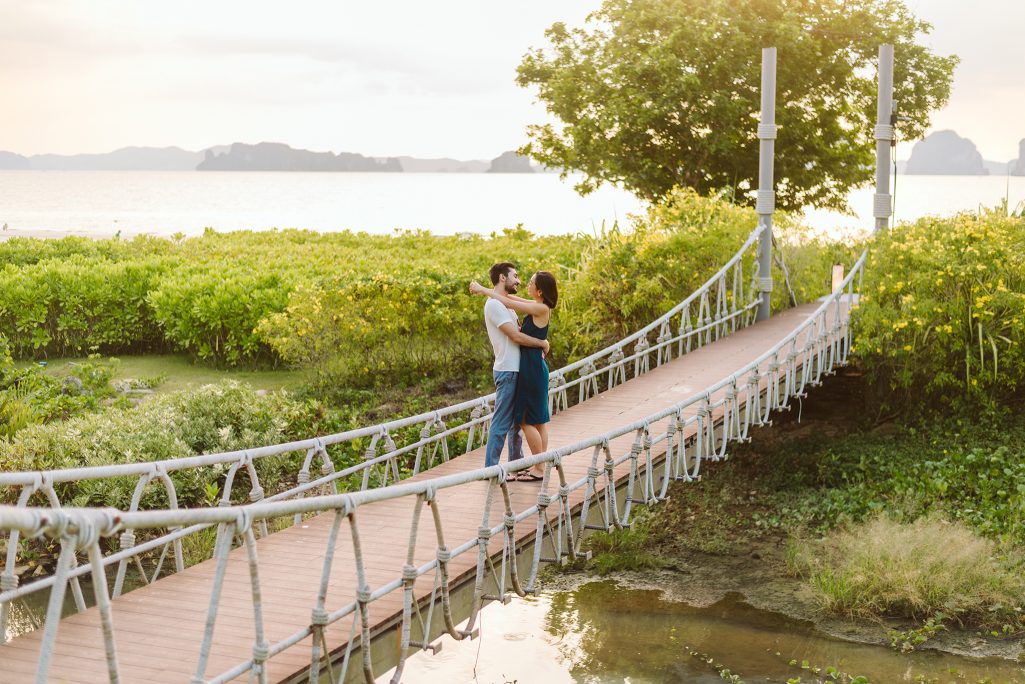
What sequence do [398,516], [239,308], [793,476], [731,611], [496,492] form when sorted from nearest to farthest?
[398,516] → [496,492] → [731,611] → [793,476] → [239,308]

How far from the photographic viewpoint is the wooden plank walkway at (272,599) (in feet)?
18.1

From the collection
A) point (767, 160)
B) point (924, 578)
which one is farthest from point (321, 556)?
point (767, 160)

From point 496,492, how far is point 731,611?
11.8 feet

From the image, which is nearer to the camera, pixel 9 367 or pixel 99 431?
pixel 99 431

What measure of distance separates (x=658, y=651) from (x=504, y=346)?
3.68 metres

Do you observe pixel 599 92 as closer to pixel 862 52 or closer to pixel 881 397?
pixel 862 52

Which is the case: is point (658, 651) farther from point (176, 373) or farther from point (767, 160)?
point (176, 373)

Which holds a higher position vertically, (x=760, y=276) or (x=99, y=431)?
(x=760, y=276)

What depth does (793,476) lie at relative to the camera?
1377 centimetres

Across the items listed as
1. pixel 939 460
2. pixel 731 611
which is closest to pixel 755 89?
pixel 939 460

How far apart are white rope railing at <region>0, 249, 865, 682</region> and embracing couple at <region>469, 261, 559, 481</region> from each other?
1.77 feet

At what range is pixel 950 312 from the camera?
13023mm

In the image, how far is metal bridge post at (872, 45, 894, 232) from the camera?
16109 mm

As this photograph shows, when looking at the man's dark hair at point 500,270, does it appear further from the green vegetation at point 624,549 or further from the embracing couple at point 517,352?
the green vegetation at point 624,549
